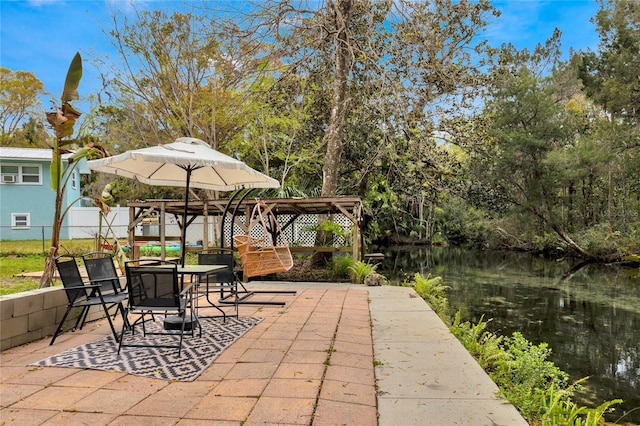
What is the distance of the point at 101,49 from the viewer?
13.1 m

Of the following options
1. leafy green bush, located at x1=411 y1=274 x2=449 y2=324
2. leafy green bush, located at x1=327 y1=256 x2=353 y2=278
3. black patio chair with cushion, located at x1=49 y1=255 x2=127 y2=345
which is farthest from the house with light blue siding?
leafy green bush, located at x1=411 y1=274 x2=449 y2=324

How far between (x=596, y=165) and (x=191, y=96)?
645 inches

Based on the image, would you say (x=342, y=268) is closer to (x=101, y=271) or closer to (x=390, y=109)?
(x=390, y=109)

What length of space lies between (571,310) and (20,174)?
19798mm

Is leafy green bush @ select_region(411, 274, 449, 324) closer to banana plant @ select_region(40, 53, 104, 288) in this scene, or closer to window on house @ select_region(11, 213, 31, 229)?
banana plant @ select_region(40, 53, 104, 288)

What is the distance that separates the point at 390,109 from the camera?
9.69 m

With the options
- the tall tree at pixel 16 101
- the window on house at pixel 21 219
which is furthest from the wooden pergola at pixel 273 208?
the tall tree at pixel 16 101

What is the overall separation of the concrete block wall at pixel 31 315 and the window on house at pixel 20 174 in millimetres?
16241

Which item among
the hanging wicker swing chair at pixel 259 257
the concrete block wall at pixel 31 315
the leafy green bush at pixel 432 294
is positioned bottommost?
the leafy green bush at pixel 432 294

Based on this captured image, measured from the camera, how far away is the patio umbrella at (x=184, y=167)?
13.5ft

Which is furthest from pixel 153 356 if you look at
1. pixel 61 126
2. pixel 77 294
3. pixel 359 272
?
pixel 359 272

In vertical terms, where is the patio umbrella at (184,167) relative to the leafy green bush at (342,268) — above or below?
above

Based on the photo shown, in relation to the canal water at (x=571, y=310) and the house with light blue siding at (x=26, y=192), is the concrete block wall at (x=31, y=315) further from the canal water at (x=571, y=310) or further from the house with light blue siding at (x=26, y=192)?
the house with light blue siding at (x=26, y=192)

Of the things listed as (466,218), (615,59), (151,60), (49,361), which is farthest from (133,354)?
(466,218)
